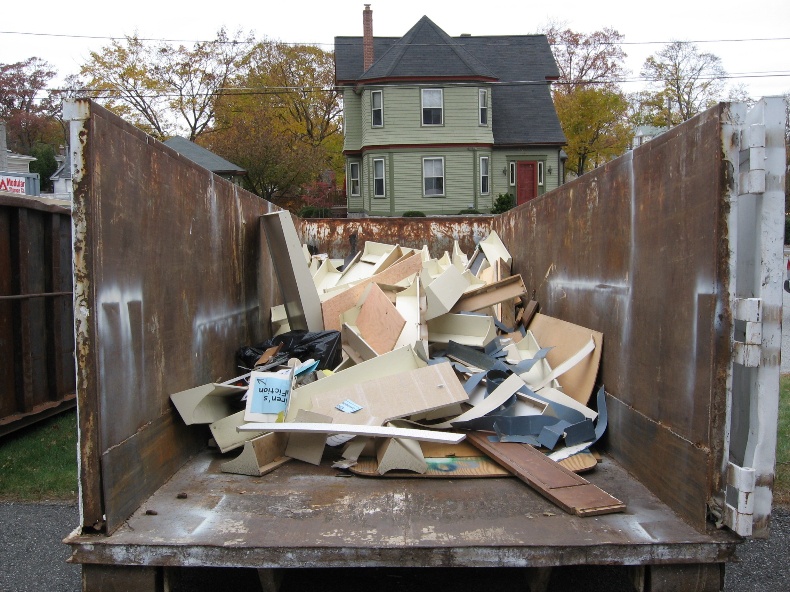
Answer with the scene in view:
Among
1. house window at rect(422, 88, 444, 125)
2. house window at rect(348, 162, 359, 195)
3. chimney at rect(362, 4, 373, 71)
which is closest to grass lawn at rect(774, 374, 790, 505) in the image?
house window at rect(422, 88, 444, 125)

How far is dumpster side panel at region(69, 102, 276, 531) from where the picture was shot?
2.21 meters

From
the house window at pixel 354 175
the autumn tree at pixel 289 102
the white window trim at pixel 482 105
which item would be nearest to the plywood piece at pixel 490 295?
the white window trim at pixel 482 105

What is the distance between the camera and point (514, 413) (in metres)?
3.48

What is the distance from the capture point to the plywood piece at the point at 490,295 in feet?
15.8

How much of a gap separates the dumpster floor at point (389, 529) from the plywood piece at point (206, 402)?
0.36 meters

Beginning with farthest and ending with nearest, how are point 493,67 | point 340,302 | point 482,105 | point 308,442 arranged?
point 493,67, point 482,105, point 340,302, point 308,442

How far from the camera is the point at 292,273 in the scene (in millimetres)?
4664

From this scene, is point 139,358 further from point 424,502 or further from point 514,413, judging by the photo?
point 514,413

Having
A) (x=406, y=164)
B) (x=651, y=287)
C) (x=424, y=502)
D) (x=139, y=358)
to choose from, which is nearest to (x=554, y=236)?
(x=651, y=287)

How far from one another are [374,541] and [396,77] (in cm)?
2497

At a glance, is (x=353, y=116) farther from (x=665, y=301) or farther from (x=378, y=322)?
(x=665, y=301)

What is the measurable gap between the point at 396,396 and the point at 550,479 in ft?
2.68

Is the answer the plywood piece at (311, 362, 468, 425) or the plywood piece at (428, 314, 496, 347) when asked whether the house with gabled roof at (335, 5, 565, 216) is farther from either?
the plywood piece at (311, 362, 468, 425)

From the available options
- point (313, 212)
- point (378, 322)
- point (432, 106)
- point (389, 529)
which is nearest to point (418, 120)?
point (432, 106)
